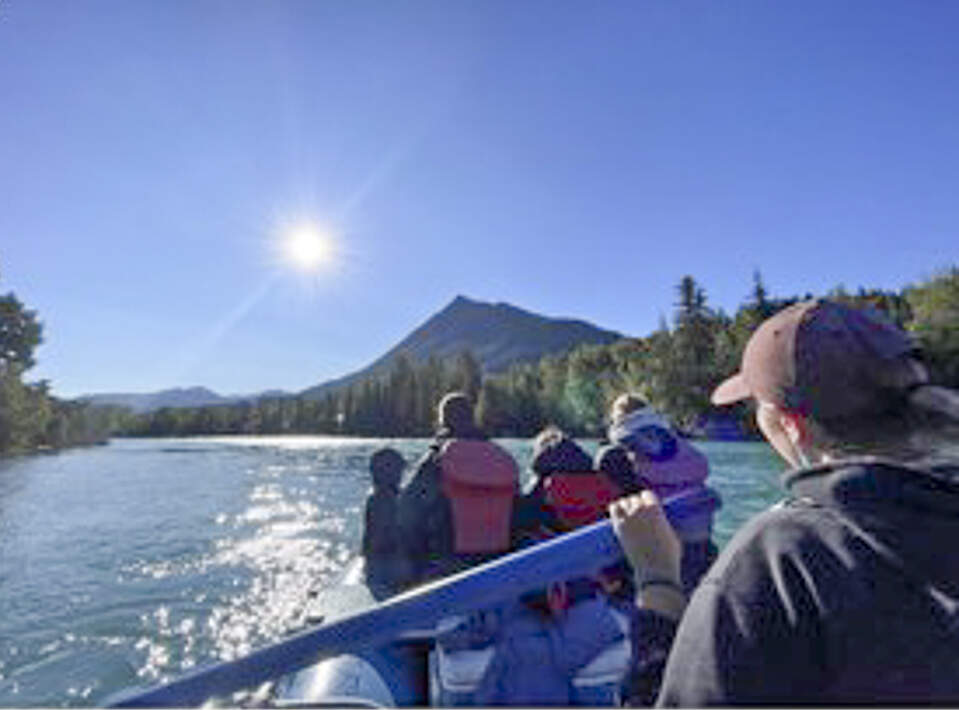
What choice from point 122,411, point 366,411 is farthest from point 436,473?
point 122,411

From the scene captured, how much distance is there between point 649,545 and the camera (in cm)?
211

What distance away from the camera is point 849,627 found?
1505mm

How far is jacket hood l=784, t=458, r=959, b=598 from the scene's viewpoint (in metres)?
1.52

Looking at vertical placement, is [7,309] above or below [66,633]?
above

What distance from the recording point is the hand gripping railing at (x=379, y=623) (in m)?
2.61

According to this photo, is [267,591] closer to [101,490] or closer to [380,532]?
[380,532]

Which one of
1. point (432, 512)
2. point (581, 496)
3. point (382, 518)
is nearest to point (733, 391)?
point (581, 496)

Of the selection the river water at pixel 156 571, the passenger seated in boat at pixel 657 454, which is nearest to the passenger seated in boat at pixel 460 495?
the passenger seated in boat at pixel 657 454

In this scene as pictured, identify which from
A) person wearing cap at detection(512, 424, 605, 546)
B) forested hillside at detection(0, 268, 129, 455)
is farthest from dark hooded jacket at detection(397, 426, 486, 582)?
forested hillside at detection(0, 268, 129, 455)

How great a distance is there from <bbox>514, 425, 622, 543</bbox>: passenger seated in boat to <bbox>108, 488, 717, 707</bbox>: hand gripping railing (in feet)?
9.53

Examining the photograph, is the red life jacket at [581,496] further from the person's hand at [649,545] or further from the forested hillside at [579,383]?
the forested hillside at [579,383]

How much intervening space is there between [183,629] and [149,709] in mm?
9159

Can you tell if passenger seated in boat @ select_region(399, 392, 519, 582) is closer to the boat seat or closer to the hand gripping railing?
the boat seat

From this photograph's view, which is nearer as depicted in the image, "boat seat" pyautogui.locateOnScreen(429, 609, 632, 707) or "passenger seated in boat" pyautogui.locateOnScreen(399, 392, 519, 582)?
"boat seat" pyautogui.locateOnScreen(429, 609, 632, 707)
